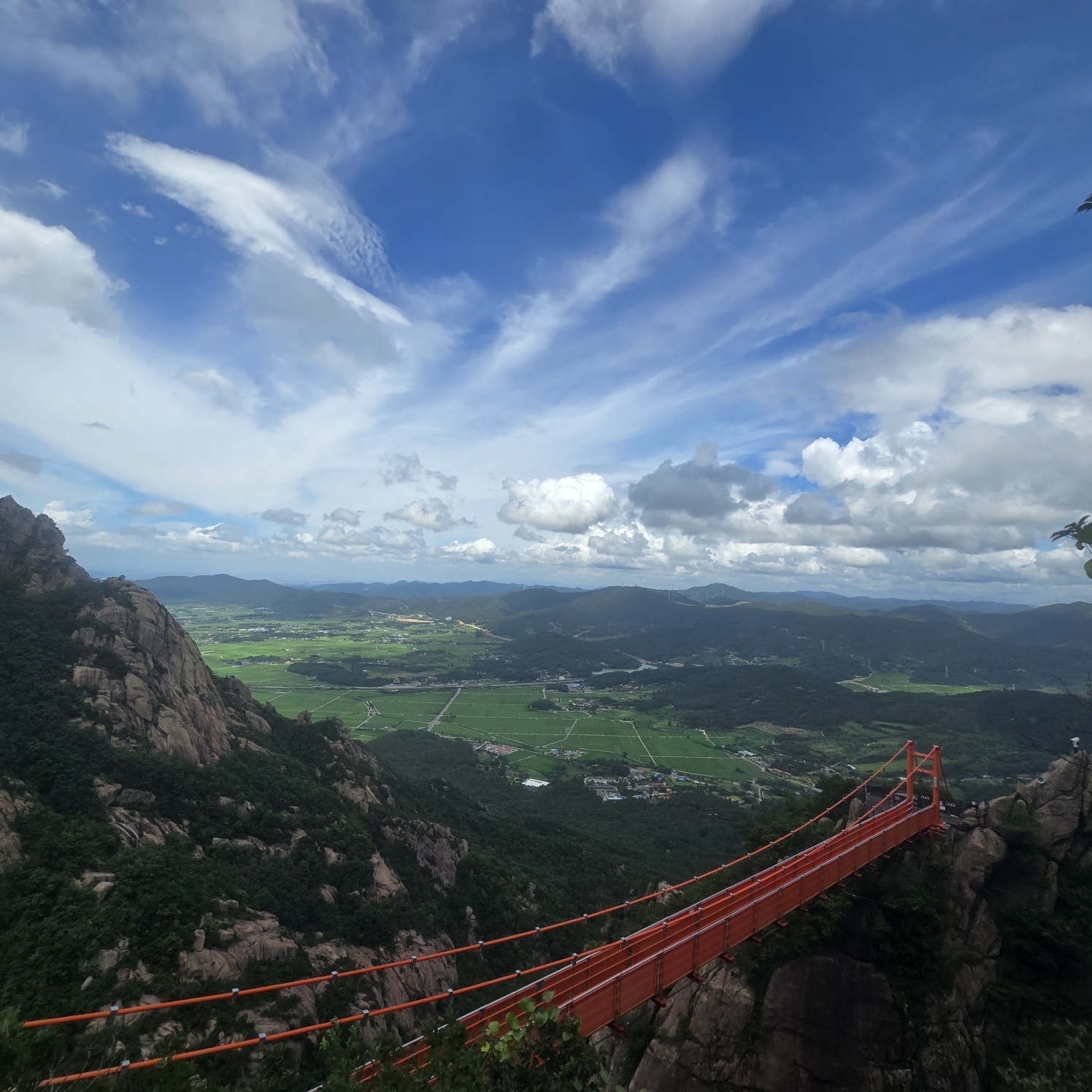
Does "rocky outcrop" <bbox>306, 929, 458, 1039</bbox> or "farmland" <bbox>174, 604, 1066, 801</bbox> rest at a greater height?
"rocky outcrop" <bbox>306, 929, 458, 1039</bbox>

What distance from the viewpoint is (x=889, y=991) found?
20906 millimetres

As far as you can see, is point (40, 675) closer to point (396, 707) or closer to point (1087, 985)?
point (1087, 985)

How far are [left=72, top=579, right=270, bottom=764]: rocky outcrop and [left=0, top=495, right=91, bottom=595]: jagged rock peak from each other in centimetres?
478

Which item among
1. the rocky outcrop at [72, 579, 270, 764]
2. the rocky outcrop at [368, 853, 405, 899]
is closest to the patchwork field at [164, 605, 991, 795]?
the rocky outcrop at [72, 579, 270, 764]

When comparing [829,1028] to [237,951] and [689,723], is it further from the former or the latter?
[689,723]

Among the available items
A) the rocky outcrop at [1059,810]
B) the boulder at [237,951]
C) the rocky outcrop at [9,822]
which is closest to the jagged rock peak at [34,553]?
the rocky outcrop at [9,822]

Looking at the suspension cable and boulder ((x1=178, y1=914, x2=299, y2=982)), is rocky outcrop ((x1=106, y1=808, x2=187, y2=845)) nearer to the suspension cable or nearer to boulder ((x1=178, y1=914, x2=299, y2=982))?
boulder ((x1=178, y1=914, x2=299, y2=982))

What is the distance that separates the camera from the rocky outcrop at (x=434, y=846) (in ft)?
138

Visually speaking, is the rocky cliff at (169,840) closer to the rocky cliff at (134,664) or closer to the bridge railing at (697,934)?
the rocky cliff at (134,664)

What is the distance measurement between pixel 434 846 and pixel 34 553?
4874 centimetres

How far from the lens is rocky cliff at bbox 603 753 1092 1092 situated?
774 inches

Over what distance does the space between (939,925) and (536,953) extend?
90.8ft

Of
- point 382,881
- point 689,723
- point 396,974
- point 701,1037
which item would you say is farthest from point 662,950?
point 689,723

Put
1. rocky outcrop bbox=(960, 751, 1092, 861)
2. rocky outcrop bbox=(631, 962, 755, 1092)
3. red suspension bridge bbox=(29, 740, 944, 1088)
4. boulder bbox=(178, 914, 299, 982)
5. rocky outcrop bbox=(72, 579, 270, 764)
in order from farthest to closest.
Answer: rocky outcrop bbox=(72, 579, 270, 764) < rocky outcrop bbox=(960, 751, 1092, 861) < boulder bbox=(178, 914, 299, 982) < rocky outcrop bbox=(631, 962, 755, 1092) < red suspension bridge bbox=(29, 740, 944, 1088)
